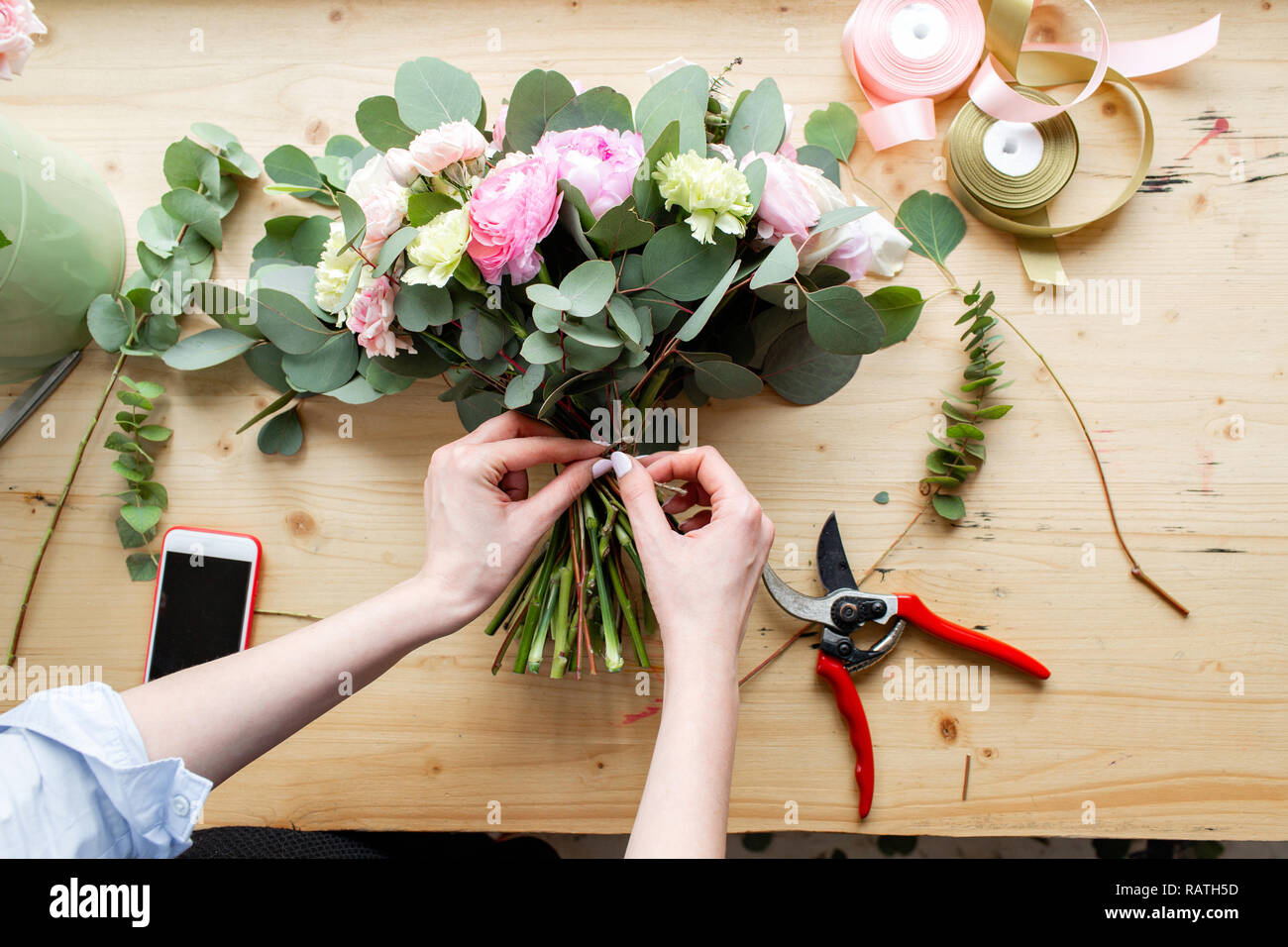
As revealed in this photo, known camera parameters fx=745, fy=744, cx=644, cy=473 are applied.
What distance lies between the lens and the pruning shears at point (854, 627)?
3.04ft

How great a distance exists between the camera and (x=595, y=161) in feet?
2.31

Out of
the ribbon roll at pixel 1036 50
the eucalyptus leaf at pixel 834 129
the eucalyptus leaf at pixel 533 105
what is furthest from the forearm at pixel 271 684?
the ribbon roll at pixel 1036 50

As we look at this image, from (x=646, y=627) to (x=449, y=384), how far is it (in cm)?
41

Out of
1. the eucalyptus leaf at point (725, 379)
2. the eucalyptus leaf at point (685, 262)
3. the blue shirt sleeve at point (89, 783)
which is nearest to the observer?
the blue shirt sleeve at point (89, 783)

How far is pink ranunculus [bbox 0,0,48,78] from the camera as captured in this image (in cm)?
70

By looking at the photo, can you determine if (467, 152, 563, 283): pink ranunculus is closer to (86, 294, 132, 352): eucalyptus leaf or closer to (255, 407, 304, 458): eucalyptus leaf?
(255, 407, 304, 458): eucalyptus leaf

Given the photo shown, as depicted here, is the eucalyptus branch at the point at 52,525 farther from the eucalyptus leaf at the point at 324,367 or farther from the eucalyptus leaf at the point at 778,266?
the eucalyptus leaf at the point at 778,266

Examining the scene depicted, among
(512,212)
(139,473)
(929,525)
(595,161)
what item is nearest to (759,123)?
(595,161)

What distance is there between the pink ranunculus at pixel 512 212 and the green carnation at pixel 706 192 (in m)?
0.11

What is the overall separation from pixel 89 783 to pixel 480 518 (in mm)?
402

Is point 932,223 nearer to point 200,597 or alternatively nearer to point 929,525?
point 929,525

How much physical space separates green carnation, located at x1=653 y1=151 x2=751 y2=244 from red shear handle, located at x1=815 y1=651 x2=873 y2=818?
0.55 metres
